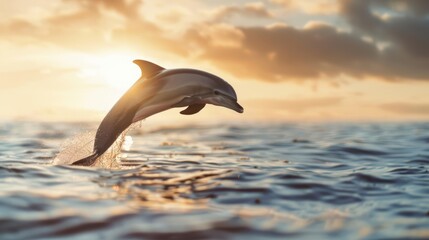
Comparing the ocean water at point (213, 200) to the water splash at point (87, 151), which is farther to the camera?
the water splash at point (87, 151)

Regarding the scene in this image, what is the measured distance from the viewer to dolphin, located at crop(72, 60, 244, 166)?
10641 millimetres

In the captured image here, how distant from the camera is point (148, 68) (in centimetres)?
1064

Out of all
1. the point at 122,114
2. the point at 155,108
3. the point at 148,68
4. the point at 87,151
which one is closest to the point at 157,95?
the point at 155,108

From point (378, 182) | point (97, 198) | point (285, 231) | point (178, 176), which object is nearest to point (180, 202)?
point (97, 198)

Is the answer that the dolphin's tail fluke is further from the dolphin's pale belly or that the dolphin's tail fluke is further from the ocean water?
the dolphin's pale belly

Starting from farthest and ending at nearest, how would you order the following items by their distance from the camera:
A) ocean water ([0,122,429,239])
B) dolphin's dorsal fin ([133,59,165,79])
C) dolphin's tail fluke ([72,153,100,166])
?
dolphin's tail fluke ([72,153,100,166]) → dolphin's dorsal fin ([133,59,165,79]) → ocean water ([0,122,429,239])

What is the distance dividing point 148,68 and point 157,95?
0.62m

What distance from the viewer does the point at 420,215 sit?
23.2ft

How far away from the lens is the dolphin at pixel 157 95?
34.9 feet

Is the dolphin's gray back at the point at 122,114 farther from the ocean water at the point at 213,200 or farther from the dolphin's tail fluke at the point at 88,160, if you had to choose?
the ocean water at the point at 213,200

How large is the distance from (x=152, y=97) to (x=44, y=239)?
5411 mm

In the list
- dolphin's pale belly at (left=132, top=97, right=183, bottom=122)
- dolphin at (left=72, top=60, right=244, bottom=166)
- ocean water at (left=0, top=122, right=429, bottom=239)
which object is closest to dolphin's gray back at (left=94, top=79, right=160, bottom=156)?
dolphin at (left=72, top=60, right=244, bottom=166)

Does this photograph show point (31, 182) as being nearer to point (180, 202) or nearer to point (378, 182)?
point (180, 202)

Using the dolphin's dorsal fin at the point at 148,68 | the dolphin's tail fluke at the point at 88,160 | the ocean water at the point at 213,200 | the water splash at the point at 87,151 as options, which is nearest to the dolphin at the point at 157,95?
the dolphin's dorsal fin at the point at 148,68
